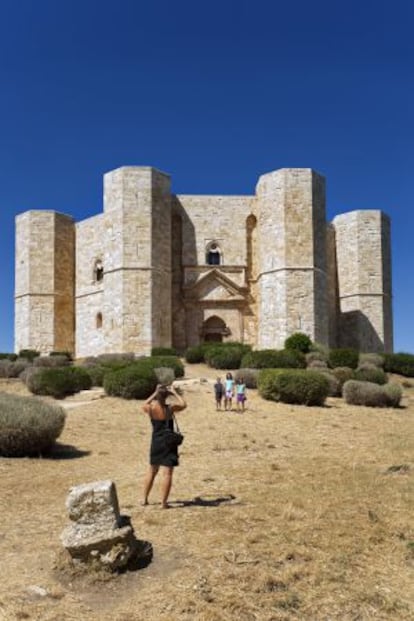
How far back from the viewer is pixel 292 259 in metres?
30.0

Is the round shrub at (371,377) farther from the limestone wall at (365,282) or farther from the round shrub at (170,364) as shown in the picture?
the limestone wall at (365,282)

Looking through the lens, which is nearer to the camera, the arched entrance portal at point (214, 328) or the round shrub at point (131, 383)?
the round shrub at point (131, 383)

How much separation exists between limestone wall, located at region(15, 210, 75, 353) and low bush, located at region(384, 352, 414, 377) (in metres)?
18.6

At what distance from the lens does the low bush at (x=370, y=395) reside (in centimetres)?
1620

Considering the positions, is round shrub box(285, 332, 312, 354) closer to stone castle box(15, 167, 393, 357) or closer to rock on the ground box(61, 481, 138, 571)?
stone castle box(15, 167, 393, 357)

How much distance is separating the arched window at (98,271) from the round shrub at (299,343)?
484 inches

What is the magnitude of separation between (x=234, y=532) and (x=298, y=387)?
34.2 feet

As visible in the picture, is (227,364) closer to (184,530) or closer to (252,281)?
(252,281)

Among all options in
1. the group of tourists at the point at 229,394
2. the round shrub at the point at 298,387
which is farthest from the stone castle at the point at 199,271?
the group of tourists at the point at 229,394

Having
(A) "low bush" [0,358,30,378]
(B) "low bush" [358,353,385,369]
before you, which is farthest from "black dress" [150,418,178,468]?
(B) "low bush" [358,353,385,369]

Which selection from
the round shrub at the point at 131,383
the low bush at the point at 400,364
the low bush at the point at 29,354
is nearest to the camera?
the round shrub at the point at 131,383

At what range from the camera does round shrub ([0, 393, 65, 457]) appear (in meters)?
9.06

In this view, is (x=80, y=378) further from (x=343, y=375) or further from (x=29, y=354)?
(x=29, y=354)

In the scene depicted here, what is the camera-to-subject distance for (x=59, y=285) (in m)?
35.1
